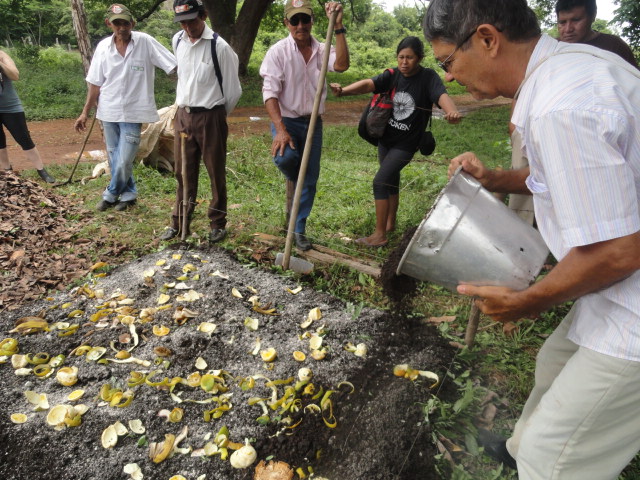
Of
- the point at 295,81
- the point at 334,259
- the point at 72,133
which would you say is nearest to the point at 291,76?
the point at 295,81

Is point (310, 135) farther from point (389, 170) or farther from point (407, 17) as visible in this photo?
point (407, 17)

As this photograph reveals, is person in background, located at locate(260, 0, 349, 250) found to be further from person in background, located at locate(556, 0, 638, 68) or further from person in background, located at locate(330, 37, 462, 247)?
person in background, located at locate(556, 0, 638, 68)

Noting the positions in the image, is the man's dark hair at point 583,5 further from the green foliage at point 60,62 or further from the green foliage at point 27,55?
the green foliage at point 27,55

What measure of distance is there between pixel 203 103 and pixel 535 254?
10.5ft

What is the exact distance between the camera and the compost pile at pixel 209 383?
212 cm

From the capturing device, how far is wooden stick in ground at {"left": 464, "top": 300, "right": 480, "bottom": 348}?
2639 millimetres

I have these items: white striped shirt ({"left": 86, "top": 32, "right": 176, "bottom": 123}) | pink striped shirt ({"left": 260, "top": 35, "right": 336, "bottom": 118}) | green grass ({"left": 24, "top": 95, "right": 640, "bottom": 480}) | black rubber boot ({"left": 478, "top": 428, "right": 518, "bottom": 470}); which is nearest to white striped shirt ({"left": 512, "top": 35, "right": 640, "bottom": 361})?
black rubber boot ({"left": 478, "top": 428, "right": 518, "bottom": 470})

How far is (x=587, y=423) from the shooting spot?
50.4 inches

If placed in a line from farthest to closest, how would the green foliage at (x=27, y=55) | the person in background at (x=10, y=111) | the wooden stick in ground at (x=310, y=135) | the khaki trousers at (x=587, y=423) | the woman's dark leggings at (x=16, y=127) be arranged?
the green foliage at (x=27, y=55), the woman's dark leggings at (x=16, y=127), the person in background at (x=10, y=111), the wooden stick in ground at (x=310, y=135), the khaki trousers at (x=587, y=423)

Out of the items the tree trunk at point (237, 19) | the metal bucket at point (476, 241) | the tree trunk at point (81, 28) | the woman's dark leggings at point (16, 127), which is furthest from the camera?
the tree trunk at point (237, 19)

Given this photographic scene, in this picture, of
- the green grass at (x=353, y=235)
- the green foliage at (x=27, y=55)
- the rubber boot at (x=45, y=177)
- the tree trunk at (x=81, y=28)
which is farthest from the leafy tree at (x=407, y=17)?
the rubber boot at (x=45, y=177)

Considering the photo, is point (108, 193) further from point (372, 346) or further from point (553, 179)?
point (553, 179)

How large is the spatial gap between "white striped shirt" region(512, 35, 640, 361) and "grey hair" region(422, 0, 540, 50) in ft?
0.44

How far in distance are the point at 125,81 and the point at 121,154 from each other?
0.78 meters
